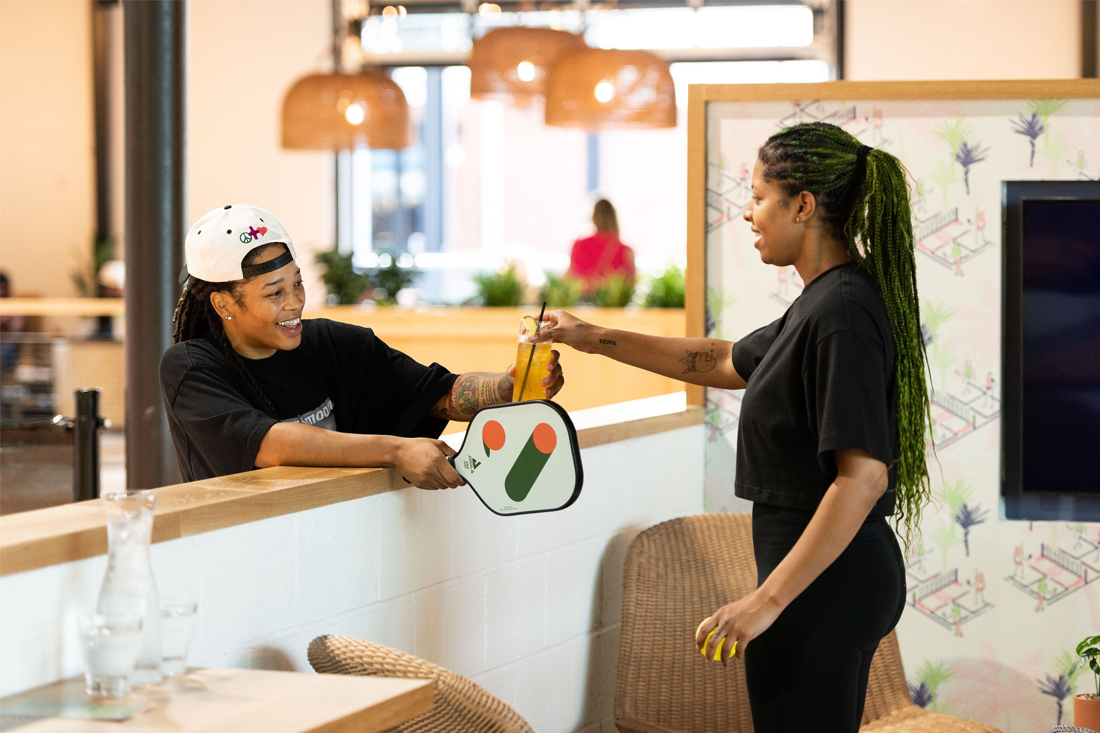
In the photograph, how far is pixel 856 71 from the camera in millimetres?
9078

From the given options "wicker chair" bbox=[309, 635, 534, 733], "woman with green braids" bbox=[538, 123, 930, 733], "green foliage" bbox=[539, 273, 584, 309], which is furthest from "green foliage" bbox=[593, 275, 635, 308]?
"wicker chair" bbox=[309, 635, 534, 733]

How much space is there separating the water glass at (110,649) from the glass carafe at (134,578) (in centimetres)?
1

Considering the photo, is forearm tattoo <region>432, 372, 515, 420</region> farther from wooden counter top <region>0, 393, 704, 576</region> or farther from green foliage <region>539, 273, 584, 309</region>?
green foliage <region>539, 273, 584, 309</region>

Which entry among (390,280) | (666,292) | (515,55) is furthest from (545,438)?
(390,280)

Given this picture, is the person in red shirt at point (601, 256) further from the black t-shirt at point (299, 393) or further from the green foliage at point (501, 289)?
the black t-shirt at point (299, 393)

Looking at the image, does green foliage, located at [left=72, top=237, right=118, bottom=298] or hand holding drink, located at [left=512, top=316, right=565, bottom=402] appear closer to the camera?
hand holding drink, located at [left=512, top=316, right=565, bottom=402]

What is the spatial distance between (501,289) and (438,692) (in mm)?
5124

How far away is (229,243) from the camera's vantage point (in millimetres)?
2092

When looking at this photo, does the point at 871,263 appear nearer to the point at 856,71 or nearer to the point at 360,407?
the point at 360,407

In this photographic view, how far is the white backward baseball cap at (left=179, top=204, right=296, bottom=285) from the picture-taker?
2.09m

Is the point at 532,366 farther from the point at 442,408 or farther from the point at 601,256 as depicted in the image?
the point at 601,256

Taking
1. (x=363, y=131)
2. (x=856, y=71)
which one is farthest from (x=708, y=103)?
(x=856, y=71)

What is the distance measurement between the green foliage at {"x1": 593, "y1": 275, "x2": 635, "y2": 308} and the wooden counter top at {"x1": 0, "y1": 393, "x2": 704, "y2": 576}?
4022 millimetres

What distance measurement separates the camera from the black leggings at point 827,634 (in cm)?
169
